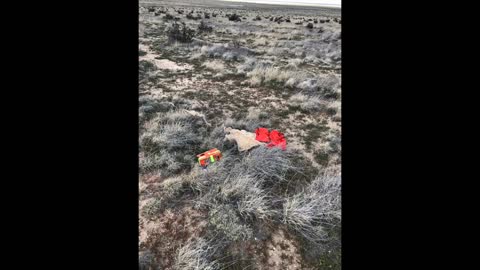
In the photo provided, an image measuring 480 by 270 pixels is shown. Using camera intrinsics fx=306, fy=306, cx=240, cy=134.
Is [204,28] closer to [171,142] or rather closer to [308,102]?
[308,102]

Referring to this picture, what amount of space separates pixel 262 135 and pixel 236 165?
108cm

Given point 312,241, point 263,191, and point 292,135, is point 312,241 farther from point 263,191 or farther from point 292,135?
point 292,135

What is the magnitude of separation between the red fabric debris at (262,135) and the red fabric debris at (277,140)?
8 cm

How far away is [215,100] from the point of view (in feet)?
20.3

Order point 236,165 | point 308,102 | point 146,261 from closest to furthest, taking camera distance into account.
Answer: point 146,261 → point 236,165 → point 308,102

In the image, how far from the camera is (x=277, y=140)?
4.91 metres

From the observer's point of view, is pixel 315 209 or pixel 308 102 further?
pixel 308 102

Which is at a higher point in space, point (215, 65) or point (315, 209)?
point (215, 65)

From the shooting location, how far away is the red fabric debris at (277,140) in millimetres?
4738

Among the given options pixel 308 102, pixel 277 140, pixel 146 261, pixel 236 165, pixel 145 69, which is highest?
pixel 145 69

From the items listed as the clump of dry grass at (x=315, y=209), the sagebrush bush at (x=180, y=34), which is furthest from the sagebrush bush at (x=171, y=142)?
the sagebrush bush at (x=180, y=34)

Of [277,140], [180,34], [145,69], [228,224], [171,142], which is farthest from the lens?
[180,34]

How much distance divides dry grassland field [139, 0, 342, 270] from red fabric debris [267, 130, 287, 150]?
0.38 ft

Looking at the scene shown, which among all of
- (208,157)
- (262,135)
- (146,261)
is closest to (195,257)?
(146,261)
